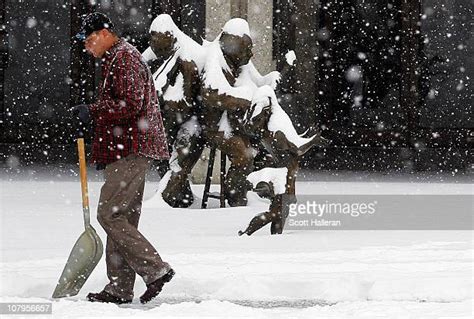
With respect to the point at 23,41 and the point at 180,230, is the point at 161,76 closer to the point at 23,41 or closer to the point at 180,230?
the point at 180,230

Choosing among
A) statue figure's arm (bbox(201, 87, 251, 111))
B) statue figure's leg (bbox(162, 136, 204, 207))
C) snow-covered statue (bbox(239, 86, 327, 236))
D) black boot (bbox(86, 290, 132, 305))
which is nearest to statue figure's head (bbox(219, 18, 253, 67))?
statue figure's arm (bbox(201, 87, 251, 111))

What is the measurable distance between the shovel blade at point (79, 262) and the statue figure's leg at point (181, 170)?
13.7 feet

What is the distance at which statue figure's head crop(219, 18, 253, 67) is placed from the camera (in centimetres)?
937

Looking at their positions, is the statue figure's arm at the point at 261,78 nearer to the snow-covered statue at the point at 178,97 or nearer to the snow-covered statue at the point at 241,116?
the snow-covered statue at the point at 241,116

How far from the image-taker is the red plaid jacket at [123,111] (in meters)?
5.25

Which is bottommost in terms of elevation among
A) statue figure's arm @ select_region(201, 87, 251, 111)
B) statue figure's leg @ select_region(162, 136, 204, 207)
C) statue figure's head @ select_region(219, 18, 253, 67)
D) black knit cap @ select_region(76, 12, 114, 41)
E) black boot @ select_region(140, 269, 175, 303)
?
statue figure's leg @ select_region(162, 136, 204, 207)

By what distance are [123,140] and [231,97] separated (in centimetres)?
396

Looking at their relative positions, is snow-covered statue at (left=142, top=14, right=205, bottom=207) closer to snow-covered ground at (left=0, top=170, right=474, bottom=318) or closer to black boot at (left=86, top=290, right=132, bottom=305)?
snow-covered ground at (left=0, top=170, right=474, bottom=318)

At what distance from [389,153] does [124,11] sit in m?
5.29

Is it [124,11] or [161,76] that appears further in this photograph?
[124,11]

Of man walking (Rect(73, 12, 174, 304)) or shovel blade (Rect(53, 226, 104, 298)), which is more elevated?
man walking (Rect(73, 12, 174, 304))

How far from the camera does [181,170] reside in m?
9.72

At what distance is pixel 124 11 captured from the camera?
15695 mm

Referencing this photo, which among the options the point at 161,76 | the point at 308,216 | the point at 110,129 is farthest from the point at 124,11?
the point at 110,129
